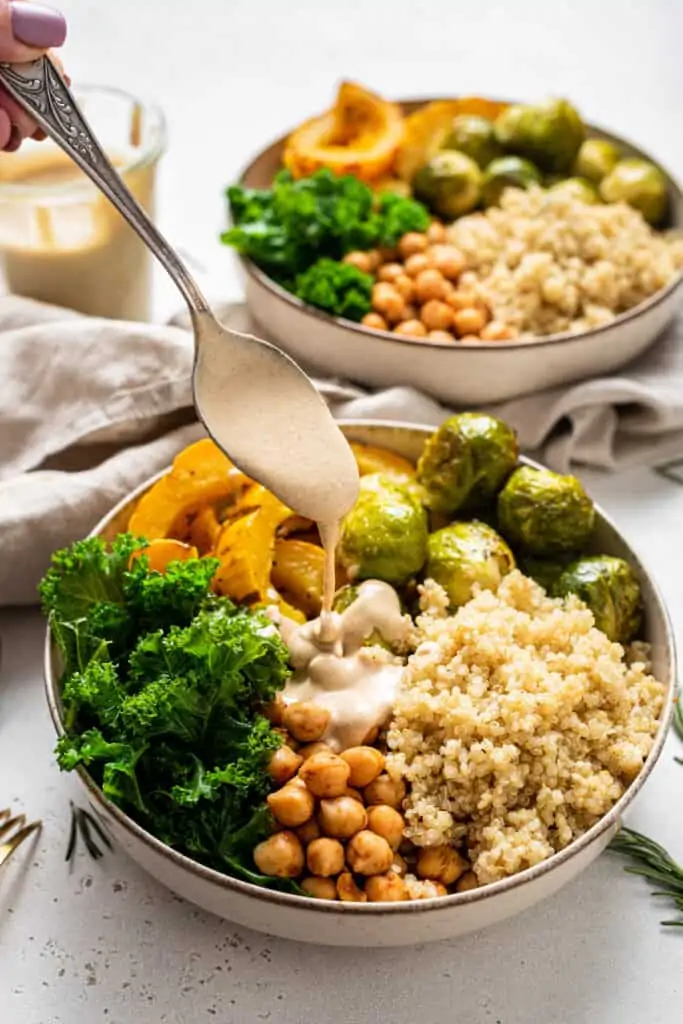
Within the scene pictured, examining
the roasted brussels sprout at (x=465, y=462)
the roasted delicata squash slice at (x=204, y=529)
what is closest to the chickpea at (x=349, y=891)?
the roasted delicata squash slice at (x=204, y=529)

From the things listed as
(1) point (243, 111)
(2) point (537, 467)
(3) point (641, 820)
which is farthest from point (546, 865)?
(1) point (243, 111)

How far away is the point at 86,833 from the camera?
92.8 inches

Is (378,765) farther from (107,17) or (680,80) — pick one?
(107,17)

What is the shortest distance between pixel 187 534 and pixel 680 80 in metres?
2.80

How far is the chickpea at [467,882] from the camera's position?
2.10m

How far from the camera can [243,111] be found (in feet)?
14.1

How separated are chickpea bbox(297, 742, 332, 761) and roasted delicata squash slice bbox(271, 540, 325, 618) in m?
0.36

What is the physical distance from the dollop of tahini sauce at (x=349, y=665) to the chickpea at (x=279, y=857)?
0.70 feet

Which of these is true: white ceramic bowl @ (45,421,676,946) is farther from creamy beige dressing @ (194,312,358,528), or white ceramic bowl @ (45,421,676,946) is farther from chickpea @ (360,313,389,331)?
chickpea @ (360,313,389,331)

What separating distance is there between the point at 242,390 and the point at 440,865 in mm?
893

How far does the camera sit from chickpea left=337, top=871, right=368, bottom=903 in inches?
80.0

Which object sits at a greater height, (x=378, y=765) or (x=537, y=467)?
(x=537, y=467)

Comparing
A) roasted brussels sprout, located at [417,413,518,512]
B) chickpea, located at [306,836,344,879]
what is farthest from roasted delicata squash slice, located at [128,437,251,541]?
chickpea, located at [306,836,344,879]

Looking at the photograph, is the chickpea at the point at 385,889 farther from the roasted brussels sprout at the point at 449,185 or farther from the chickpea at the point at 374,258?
the roasted brussels sprout at the point at 449,185
